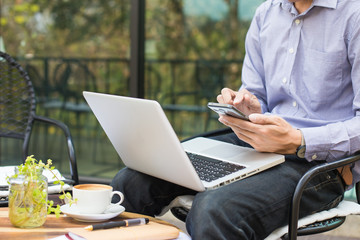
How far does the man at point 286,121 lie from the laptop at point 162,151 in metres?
0.04

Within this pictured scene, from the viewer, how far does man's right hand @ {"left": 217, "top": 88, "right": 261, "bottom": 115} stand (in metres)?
1.66

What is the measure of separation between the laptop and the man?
0.12 ft

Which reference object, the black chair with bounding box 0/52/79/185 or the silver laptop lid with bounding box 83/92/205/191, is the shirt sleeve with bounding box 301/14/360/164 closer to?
the silver laptop lid with bounding box 83/92/205/191

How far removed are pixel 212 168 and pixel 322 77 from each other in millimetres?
425

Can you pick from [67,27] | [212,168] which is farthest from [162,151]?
[67,27]

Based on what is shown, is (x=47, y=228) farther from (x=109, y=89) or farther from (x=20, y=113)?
(x=109, y=89)

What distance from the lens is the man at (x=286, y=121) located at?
1366 millimetres

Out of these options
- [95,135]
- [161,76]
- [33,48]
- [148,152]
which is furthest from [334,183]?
[33,48]

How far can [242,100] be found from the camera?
1.70m

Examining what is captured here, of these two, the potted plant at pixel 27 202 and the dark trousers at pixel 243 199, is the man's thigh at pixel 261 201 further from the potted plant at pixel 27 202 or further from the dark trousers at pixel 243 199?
the potted plant at pixel 27 202

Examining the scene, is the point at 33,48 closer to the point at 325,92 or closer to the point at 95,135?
the point at 95,135

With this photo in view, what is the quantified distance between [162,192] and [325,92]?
551mm

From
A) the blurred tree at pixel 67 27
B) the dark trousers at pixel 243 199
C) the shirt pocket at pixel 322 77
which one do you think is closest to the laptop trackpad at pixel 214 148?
the dark trousers at pixel 243 199

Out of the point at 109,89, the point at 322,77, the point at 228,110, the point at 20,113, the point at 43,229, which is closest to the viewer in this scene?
the point at 43,229
